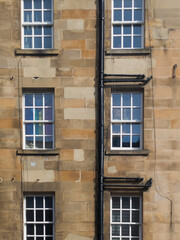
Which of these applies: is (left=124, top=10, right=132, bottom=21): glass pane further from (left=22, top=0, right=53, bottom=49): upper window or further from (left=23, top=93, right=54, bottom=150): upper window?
(left=23, top=93, right=54, bottom=150): upper window

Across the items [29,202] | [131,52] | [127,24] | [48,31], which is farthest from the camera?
[29,202]

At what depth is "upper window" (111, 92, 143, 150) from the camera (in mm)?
8688

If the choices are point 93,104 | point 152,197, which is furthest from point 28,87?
point 152,197

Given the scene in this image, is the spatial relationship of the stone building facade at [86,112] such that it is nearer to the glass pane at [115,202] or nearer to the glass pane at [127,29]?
the glass pane at [127,29]

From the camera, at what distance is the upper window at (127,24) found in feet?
28.3

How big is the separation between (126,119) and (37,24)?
4.98m

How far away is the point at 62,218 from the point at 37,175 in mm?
1885

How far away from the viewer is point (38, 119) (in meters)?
8.82

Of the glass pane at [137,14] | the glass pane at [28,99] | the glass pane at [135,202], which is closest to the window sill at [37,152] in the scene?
the glass pane at [28,99]

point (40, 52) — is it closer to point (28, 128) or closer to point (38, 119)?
point (38, 119)

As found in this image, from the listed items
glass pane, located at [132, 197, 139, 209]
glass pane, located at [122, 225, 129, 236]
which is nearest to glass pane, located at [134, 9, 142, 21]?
glass pane, located at [132, 197, 139, 209]

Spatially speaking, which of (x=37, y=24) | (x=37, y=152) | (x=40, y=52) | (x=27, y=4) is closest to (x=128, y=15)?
(x=37, y=24)

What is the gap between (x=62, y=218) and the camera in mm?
8602

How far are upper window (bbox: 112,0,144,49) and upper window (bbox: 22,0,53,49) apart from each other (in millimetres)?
2467
